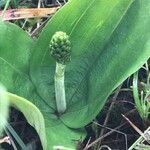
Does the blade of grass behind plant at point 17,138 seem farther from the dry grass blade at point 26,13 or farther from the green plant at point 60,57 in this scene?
the dry grass blade at point 26,13

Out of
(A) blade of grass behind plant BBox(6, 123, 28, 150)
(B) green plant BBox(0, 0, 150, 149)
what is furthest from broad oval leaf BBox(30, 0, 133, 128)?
(A) blade of grass behind plant BBox(6, 123, 28, 150)

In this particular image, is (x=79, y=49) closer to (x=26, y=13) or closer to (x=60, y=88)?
(x=60, y=88)

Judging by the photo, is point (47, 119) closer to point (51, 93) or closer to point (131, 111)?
point (51, 93)

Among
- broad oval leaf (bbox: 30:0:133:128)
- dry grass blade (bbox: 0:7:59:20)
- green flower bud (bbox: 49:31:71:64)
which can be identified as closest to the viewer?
green flower bud (bbox: 49:31:71:64)

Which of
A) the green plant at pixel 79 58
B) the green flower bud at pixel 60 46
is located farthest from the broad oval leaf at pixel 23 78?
the green flower bud at pixel 60 46

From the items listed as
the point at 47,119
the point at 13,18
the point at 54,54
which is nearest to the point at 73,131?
the point at 47,119

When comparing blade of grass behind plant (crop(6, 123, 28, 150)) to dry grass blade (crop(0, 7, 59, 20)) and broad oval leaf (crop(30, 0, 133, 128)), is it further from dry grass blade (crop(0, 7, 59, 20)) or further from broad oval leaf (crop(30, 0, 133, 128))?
dry grass blade (crop(0, 7, 59, 20))

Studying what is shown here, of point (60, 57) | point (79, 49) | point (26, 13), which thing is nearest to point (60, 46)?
point (60, 57)
